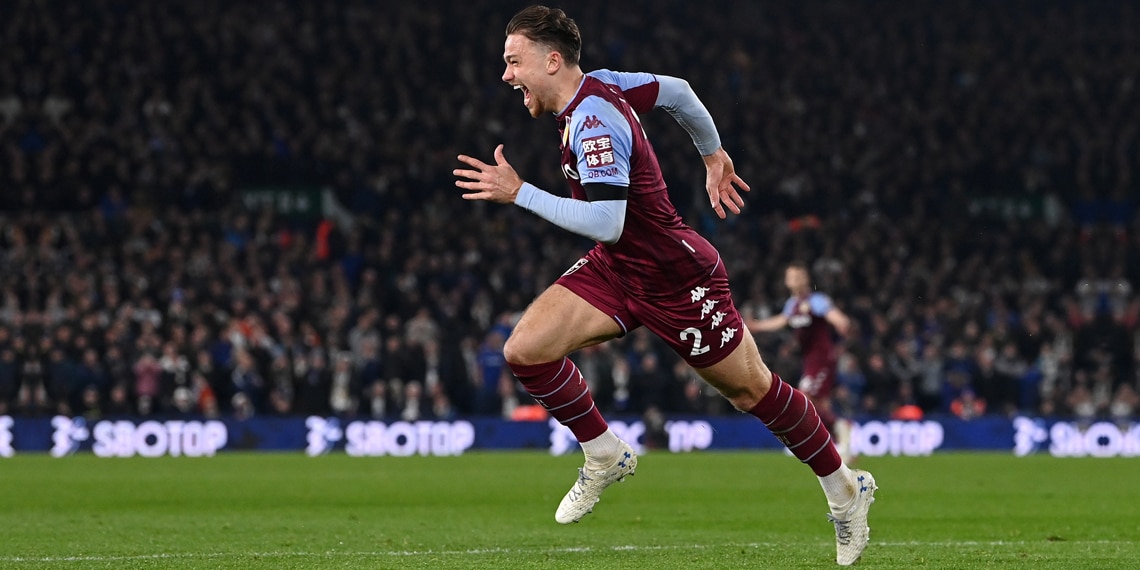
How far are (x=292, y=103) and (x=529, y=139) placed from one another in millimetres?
4274

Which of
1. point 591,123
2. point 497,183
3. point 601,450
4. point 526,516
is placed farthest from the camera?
point 526,516

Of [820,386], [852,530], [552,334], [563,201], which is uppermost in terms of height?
[563,201]

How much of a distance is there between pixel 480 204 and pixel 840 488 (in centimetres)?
2091

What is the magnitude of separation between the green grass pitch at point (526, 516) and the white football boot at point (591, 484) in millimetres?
243

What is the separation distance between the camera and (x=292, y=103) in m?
28.0

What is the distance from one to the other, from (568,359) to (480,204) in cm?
2085

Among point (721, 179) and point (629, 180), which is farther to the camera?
point (721, 179)

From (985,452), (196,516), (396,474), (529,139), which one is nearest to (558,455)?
(396,474)

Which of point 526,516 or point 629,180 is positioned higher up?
point 629,180

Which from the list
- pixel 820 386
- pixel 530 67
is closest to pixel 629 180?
pixel 530 67

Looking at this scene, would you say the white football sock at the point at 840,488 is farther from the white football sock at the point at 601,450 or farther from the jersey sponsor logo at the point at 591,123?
the jersey sponsor logo at the point at 591,123

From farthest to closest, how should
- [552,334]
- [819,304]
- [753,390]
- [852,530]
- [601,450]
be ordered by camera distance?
[819,304]
[601,450]
[852,530]
[753,390]
[552,334]

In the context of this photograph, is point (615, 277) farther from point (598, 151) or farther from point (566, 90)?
point (566, 90)

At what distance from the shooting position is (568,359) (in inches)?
286
